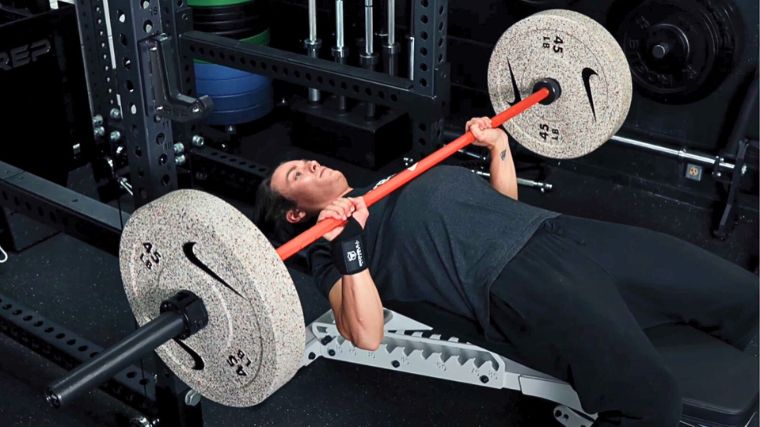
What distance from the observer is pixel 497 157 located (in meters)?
2.21

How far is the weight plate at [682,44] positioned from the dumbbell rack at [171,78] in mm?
1027

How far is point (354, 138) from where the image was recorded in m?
3.51

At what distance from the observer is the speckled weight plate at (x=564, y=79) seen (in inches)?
89.1

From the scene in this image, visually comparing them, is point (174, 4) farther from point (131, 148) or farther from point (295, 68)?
point (131, 148)

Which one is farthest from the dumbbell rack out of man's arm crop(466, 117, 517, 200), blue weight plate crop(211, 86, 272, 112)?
blue weight plate crop(211, 86, 272, 112)

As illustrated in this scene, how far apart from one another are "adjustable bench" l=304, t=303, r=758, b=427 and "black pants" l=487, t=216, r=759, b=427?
0.20 ft

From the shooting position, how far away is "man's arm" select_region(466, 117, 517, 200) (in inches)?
86.6

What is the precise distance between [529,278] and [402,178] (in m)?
0.35

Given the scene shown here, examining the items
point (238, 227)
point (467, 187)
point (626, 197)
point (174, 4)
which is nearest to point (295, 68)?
point (174, 4)

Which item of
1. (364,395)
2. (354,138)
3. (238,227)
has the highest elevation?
(238,227)

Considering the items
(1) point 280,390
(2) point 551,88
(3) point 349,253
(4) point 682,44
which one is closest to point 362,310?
(3) point 349,253

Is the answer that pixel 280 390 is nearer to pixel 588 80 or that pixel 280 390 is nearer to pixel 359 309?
pixel 359 309

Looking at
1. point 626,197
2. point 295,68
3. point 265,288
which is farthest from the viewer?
point 626,197

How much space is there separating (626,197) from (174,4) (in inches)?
73.0
